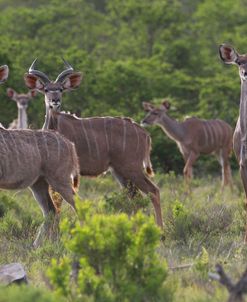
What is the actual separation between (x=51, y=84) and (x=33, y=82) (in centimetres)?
24

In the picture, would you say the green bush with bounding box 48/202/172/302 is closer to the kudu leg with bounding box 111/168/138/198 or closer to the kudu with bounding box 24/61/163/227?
the kudu with bounding box 24/61/163/227

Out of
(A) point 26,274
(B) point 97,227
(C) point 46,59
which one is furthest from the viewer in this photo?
(C) point 46,59

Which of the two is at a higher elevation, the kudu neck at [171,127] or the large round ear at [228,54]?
the large round ear at [228,54]

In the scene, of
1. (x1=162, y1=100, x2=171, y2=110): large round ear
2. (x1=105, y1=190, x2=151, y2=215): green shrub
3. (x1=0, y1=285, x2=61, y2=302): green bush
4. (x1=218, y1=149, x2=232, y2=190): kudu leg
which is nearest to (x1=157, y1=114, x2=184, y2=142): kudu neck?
(x1=162, y1=100, x2=171, y2=110): large round ear

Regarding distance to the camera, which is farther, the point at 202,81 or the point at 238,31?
the point at 238,31

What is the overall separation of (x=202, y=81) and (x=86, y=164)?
7.99 meters

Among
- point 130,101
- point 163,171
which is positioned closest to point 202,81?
point 130,101

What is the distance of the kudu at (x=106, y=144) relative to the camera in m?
8.56

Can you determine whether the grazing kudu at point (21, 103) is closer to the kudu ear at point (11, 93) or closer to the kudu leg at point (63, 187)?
the kudu ear at point (11, 93)

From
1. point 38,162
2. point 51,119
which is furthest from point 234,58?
point 38,162

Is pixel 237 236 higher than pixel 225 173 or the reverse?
higher

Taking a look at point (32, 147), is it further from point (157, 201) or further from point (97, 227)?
point (97, 227)

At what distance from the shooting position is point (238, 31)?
20578 millimetres

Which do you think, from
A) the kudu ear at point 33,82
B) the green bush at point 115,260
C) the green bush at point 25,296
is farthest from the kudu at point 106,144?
the green bush at point 25,296
